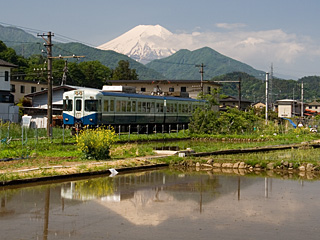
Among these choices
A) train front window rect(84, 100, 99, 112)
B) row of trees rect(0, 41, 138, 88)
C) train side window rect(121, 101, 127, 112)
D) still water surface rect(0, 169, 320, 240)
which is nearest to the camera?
still water surface rect(0, 169, 320, 240)

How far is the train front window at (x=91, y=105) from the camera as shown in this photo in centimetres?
3184

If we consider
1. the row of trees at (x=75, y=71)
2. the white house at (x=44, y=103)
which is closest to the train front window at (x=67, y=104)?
the white house at (x=44, y=103)

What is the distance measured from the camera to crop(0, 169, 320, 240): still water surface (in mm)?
8820

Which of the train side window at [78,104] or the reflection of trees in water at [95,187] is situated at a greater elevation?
the train side window at [78,104]

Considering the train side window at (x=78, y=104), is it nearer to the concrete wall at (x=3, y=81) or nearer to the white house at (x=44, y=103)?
the white house at (x=44, y=103)

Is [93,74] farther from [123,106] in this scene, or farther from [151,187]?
[151,187]

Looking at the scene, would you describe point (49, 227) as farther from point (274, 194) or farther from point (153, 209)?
point (274, 194)

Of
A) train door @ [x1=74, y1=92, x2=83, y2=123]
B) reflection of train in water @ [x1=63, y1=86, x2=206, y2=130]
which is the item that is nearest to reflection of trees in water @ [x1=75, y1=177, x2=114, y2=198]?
reflection of train in water @ [x1=63, y1=86, x2=206, y2=130]

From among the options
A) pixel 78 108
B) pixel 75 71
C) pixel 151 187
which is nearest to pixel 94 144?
pixel 151 187

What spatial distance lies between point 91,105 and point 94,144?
1362 cm

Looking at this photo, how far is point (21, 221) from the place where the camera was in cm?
952

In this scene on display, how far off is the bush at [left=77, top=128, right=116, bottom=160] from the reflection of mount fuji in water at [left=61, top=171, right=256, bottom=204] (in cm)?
260

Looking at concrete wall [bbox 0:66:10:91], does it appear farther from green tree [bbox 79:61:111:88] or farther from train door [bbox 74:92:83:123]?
green tree [bbox 79:61:111:88]

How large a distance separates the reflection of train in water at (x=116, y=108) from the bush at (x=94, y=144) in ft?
42.1
